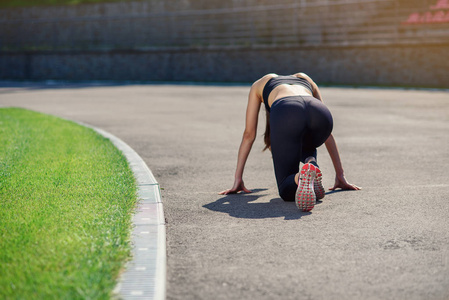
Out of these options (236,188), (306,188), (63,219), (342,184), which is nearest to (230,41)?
(342,184)

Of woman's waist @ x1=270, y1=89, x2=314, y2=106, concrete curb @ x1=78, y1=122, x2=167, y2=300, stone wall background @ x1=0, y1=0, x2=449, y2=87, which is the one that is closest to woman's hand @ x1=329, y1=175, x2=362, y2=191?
woman's waist @ x1=270, y1=89, x2=314, y2=106

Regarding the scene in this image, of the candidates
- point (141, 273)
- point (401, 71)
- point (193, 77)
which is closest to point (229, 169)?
point (141, 273)

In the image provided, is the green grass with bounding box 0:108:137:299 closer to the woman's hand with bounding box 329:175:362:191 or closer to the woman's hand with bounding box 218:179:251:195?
the woman's hand with bounding box 218:179:251:195

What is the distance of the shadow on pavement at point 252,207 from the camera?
5035mm

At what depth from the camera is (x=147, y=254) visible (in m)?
3.72

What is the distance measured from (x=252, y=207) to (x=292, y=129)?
2.53 ft

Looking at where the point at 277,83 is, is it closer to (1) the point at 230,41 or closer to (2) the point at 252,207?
(2) the point at 252,207

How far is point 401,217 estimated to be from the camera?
16.1 feet

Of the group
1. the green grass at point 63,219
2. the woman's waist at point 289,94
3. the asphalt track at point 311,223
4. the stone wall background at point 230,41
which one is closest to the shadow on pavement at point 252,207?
the asphalt track at point 311,223

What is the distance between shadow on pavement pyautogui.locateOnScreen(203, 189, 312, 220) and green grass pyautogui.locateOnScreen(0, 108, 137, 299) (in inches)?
31.4

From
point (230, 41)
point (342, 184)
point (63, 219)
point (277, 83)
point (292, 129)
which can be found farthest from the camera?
point (230, 41)

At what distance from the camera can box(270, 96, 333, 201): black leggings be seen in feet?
16.9

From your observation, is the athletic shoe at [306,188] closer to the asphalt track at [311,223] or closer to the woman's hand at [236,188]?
the asphalt track at [311,223]

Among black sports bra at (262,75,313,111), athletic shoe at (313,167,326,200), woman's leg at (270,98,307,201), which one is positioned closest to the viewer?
woman's leg at (270,98,307,201)
